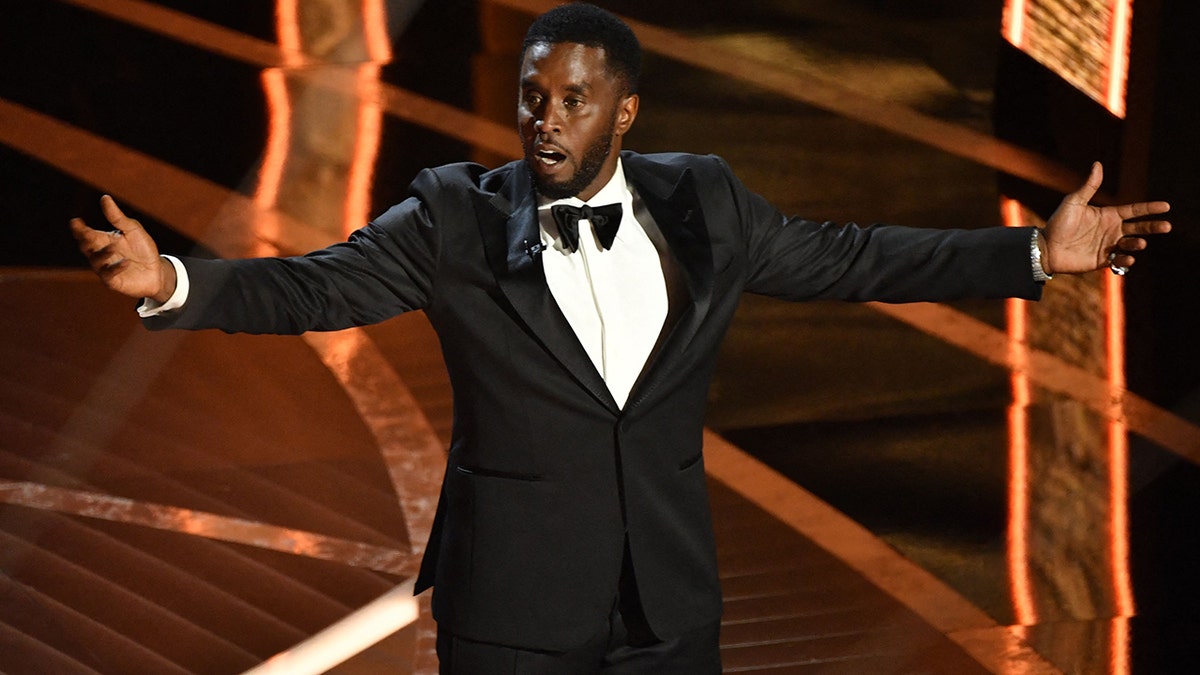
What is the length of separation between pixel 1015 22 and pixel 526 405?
455 cm

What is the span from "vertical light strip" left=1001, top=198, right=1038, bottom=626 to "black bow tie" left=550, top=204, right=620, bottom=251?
5.94 feet

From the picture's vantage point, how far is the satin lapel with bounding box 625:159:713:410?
166 cm

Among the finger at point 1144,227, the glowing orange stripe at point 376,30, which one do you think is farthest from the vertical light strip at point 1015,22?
the finger at point 1144,227

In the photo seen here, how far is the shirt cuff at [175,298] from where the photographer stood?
1.57 m

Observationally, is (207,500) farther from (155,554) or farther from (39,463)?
(39,463)

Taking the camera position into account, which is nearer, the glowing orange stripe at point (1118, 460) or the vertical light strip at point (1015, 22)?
the glowing orange stripe at point (1118, 460)

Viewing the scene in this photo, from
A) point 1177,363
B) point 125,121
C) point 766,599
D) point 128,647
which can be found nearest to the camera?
point 128,647

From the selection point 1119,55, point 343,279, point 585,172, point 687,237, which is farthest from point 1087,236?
point 1119,55

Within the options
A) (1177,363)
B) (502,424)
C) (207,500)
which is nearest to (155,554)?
(207,500)

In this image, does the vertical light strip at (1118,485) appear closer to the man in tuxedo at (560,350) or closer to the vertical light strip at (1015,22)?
the vertical light strip at (1015,22)

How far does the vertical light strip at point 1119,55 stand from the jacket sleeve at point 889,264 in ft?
11.9

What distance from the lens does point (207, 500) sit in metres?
3.43

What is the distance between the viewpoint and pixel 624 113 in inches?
70.6

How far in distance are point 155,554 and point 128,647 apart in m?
0.34
